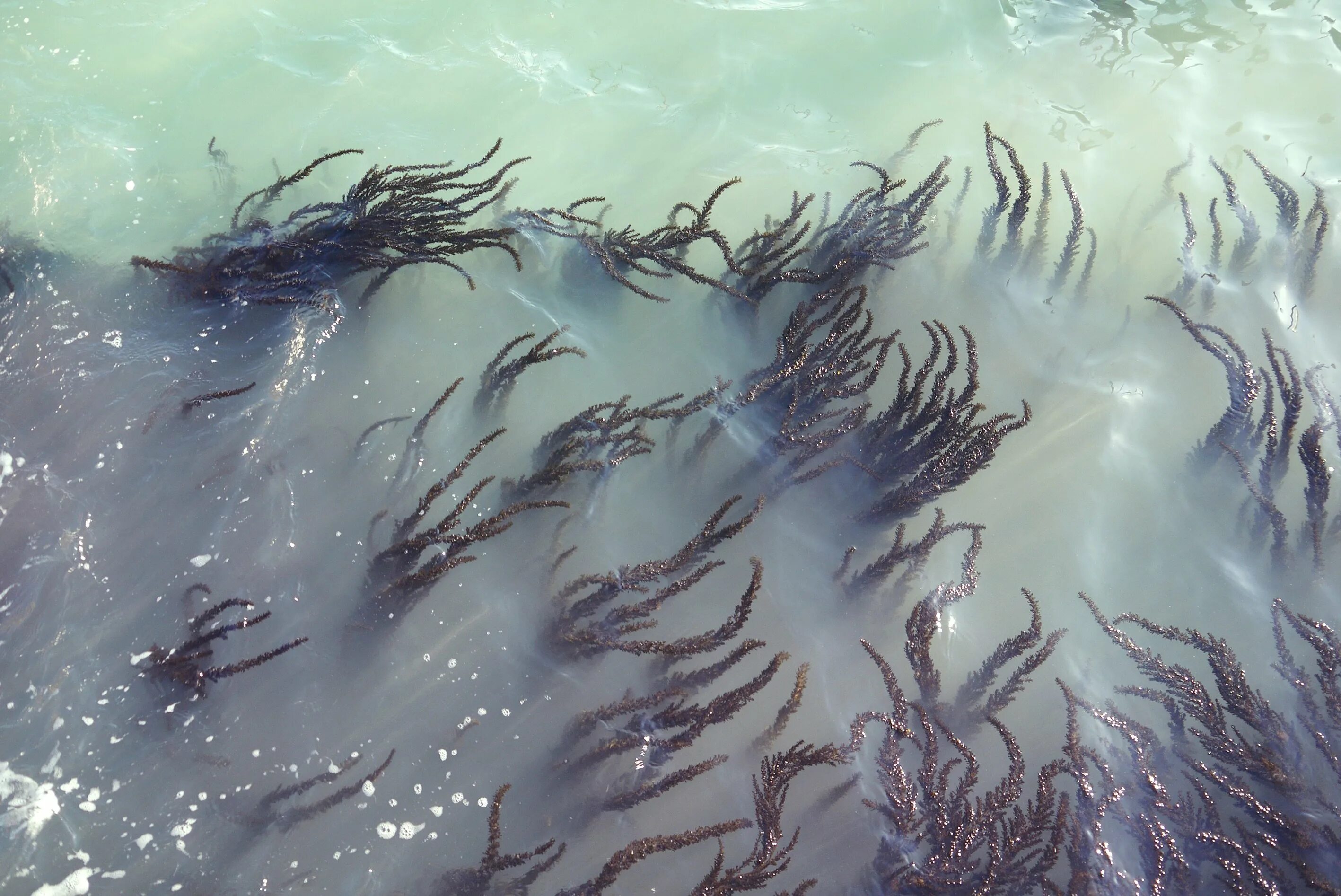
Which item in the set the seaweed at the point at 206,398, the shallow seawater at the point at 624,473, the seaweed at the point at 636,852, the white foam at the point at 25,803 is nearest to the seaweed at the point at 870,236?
the shallow seawater at the point at 624,473

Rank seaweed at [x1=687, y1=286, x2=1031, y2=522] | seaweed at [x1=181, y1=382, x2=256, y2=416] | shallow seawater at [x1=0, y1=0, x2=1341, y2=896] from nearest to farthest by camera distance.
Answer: shallow seawater at [x1=0, y1=0, x2=1341, y2=896] < seaweed at [x1=181, y1=382, x2=256, y2=416] < seaweed at [x1=687, y1=286, x2=1031, y2=522]

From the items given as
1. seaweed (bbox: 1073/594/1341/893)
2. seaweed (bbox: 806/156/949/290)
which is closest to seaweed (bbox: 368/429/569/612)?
seaweed (bbox: 806/156/949/290)

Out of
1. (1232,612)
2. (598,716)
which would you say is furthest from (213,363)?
(1232,612)

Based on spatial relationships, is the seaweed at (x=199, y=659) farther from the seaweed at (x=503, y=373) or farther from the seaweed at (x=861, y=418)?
the seaweed at (x=861, y=418)

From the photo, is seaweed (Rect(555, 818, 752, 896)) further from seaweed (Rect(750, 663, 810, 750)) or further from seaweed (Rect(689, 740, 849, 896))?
seaweed (Rect(750, 663, 810, 750))

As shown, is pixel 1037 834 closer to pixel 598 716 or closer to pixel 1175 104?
pixel 598 716

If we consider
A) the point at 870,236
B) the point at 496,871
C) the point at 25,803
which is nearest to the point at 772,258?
the point at 870,236
